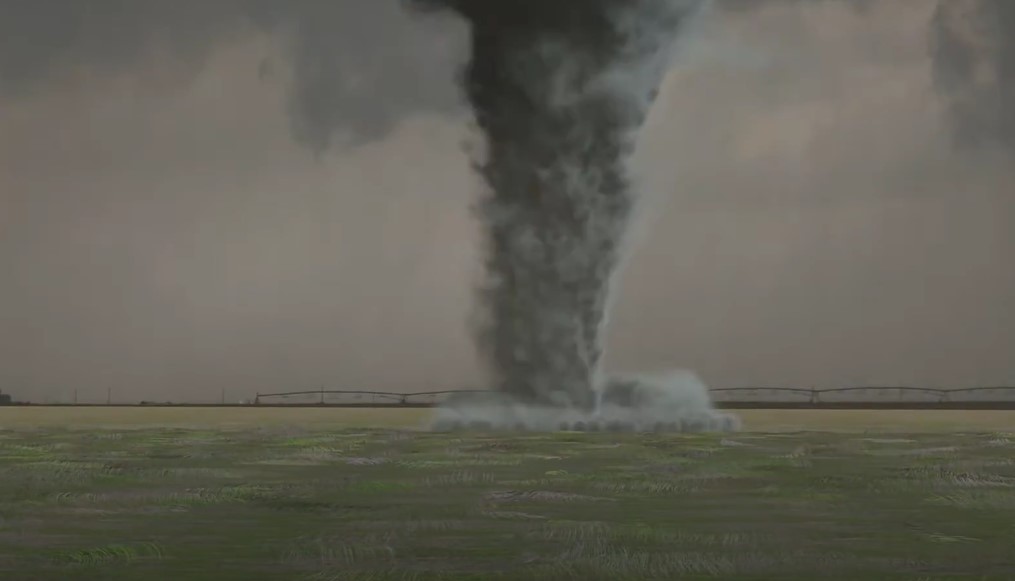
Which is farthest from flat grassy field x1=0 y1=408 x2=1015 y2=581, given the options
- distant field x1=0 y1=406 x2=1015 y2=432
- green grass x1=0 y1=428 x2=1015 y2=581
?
distant field x1=0 y1=406 x2=1015 y2=432

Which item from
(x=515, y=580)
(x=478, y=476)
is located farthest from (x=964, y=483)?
(x=515, y=580)

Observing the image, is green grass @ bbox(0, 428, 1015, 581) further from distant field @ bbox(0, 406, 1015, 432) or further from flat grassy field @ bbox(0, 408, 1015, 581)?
distant field @ bbox(0, 406, 1015, 432)

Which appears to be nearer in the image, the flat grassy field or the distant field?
the flat grassy field

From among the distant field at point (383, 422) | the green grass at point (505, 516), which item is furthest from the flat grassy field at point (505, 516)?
the distant field at point (383, 422)

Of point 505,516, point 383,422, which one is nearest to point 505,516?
point 505,516

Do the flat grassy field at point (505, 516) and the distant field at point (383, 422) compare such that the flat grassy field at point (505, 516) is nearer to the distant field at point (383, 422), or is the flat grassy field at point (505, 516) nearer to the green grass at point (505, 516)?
the green grass at point (505, 516)

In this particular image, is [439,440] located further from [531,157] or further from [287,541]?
[287,541]
